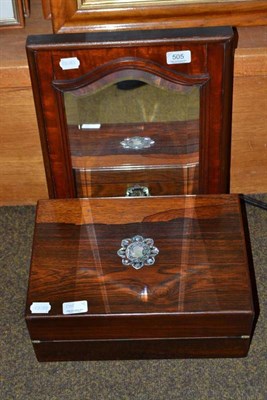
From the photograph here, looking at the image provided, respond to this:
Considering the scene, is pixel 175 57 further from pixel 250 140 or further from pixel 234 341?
pixel 234 341

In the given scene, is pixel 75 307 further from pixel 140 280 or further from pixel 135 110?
pixel 135 110

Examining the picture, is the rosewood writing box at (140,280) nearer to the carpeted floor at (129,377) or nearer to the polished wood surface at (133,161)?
the carpeted floor at (129,377)

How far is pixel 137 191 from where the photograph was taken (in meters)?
1.62

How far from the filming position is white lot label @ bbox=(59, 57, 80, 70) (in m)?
1.40

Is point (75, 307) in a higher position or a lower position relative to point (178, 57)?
lower

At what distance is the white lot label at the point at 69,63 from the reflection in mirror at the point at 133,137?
6 centimetres

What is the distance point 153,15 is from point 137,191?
402 mm

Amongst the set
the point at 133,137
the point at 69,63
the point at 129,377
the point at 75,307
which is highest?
the point at 69,63

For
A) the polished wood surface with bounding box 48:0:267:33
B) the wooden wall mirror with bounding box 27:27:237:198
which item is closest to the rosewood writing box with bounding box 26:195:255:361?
the wooden wall mirror with bounding box 27:27:237:198

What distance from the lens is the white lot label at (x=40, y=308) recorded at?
129 cm

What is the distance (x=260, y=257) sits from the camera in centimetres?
162

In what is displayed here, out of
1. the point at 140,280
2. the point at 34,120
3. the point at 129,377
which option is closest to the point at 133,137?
the point at 34,120

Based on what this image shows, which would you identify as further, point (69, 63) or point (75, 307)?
point (69, 63)

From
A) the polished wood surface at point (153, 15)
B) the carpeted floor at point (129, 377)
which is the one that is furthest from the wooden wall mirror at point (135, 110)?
the carpeted floor at point (129, 377)
